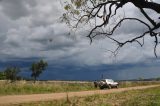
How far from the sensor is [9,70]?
121 metres

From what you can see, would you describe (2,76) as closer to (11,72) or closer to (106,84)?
(11,72)

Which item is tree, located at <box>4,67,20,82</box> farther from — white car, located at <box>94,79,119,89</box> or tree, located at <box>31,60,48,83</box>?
white car, located at <box>94,79,119,89</box>

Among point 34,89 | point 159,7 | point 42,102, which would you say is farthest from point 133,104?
point 34,89

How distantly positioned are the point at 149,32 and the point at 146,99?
15.8 metres

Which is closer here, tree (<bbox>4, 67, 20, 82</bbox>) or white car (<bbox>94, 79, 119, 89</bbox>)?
A: white car (<bbox>94, 79, 119, 89</bbox>)

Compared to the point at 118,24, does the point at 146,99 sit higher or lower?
lower

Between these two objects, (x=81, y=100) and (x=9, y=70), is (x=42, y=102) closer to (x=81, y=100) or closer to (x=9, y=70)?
(x=81, y=100)

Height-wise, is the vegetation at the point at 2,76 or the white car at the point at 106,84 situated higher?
the vegetation at the point at 2,76

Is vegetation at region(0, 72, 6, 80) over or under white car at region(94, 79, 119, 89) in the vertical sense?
over

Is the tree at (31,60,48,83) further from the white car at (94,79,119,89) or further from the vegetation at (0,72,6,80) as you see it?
the white car at (94,79,119,89)

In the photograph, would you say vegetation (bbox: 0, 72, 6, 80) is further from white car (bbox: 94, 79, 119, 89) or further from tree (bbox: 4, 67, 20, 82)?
white car (bbox: 94, 79, 119, 89)

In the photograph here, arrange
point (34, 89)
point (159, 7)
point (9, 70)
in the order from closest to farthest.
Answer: point (159, 7) < point (34, 89) < point (9, 70)

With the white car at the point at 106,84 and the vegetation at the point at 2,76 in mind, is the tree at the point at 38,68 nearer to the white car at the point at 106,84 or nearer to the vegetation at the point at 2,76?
the vegetation at the point at 2,76

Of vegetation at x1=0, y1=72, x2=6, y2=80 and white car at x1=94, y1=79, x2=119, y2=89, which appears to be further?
vegetation at x1=0, y1=72, x2=6, y2=80
